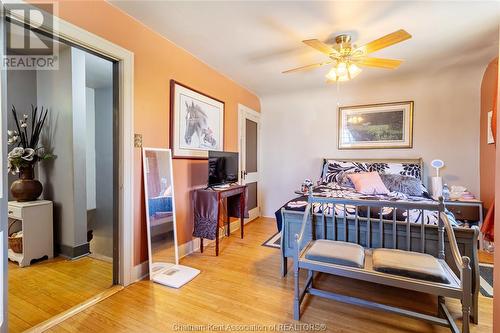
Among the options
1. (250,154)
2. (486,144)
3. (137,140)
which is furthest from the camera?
(250,154)

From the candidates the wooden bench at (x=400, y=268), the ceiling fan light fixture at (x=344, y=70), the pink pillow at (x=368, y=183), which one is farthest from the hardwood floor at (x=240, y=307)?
the ceiling fan light fixture at (x=344, y=70)

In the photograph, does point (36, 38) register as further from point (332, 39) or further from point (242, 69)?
point (332, 39)

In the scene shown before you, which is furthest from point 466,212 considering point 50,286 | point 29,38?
point 29,38

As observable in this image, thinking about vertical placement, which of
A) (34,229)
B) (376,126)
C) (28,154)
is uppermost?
(376,126)

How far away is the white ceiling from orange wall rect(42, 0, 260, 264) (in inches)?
4.8

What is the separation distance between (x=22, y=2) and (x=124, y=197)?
150cm

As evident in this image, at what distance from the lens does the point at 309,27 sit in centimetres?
226

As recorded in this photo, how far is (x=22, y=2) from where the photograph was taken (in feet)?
4.74

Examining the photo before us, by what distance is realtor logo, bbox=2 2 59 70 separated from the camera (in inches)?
56.5

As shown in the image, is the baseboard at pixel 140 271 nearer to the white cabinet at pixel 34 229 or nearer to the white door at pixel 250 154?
the white cabinet at pixel 34 229

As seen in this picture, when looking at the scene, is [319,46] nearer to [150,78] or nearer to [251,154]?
[150,78]

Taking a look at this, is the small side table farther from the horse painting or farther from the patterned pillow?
the horse painting

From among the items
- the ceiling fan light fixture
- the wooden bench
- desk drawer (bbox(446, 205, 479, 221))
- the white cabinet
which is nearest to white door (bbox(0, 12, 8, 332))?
the white cabinet

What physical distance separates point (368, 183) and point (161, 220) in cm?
273
